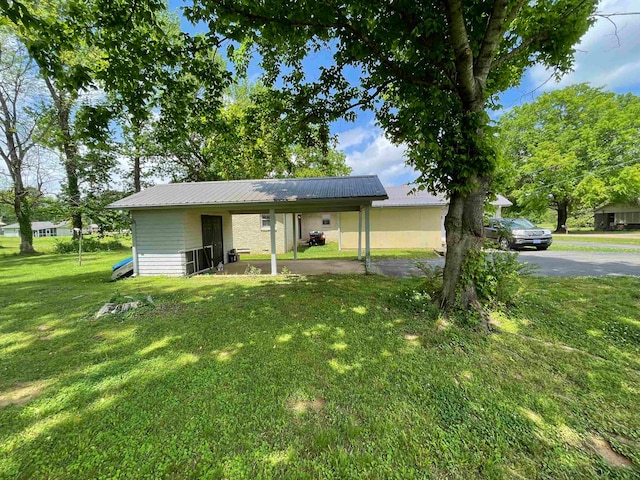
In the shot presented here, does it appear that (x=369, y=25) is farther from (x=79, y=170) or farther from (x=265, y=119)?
(x=79, y=170)

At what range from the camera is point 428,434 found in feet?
7.06

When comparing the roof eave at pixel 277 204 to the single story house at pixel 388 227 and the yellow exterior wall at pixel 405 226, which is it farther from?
the yellow exterior wall at pixel 405 226

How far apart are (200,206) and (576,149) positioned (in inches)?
1229

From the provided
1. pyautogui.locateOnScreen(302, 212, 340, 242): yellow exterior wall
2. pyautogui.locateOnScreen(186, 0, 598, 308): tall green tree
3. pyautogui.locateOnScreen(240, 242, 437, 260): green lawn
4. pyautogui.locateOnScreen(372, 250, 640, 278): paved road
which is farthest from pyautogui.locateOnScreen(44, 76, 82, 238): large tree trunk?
pyautogui.locateOnScreen(186, 0, 598, 308): tall green tree

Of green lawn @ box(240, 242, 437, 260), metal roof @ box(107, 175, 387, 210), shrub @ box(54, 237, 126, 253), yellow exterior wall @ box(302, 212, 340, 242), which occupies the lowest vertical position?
green lawn @ box(240, 242, 437, 260)

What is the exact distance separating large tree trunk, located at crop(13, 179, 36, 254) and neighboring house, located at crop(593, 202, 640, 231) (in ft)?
158

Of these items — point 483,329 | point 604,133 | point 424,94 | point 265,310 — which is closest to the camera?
point 483,329

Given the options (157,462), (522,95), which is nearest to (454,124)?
(522,95)

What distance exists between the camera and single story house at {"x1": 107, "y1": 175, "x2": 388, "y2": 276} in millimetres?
8273

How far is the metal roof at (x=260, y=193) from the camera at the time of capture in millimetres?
7914

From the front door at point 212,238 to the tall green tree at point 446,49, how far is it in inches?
297

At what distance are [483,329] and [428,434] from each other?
7.50 ft

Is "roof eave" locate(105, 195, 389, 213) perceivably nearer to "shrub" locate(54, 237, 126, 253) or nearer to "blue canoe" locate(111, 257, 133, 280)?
"blue canoe" locate(111, 257, 133, 280)

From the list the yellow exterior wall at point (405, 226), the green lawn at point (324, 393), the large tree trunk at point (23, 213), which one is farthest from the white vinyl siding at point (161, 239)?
the large tree trunk at point (23, 213)
